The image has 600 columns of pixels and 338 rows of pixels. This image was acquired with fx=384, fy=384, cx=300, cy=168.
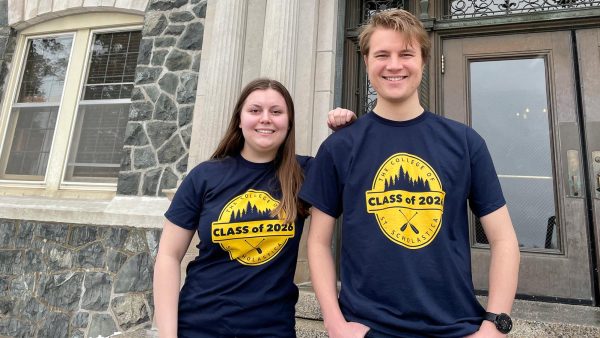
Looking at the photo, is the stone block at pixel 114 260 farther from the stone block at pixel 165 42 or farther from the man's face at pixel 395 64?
the man's face at pixel 395 64

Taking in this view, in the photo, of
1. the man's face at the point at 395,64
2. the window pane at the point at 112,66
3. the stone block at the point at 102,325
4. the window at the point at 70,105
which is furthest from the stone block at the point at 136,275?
the man's face at the point at 395,64

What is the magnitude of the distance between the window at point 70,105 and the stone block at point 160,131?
64 cm

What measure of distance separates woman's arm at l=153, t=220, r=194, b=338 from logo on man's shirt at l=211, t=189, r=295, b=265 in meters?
0.16

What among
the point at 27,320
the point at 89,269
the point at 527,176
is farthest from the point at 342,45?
the point at 27,320

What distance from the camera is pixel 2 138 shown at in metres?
5.05

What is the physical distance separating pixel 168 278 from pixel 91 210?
3224 millimetres

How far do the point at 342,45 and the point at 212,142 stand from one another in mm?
→ 1648

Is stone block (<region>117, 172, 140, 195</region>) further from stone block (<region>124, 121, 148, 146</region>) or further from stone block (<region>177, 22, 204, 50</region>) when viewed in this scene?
stone block (<region>177, 22, 204, 50</region>)

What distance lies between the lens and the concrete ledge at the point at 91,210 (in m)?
3.89

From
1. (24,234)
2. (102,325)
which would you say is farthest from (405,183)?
(24,234)

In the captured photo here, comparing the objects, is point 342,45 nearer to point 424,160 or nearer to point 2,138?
point 424,160

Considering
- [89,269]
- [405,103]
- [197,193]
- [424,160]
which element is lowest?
[89,269]

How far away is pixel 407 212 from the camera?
122 cm

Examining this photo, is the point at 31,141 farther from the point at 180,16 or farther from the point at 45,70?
the point at 180,16
